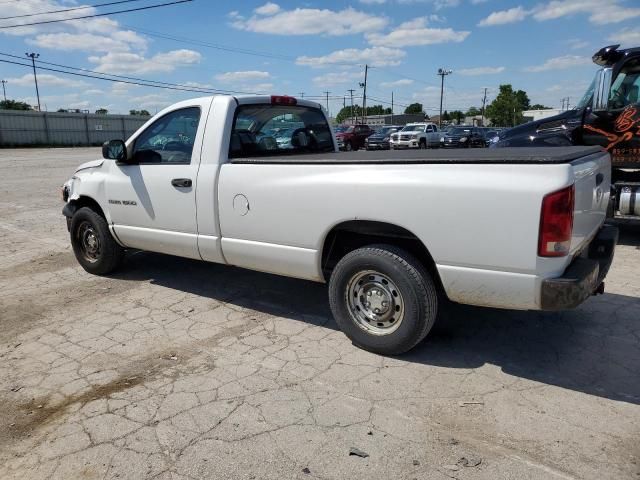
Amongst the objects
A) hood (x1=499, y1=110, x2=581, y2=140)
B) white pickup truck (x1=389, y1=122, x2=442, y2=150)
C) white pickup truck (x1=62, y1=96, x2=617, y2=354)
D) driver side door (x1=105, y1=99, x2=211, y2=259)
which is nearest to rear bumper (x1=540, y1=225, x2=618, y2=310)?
white pickup truck (x1=62, y1=96, x2=617, y2=354)

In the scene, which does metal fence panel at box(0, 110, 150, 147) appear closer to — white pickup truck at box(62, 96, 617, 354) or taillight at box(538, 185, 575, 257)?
white pickup truck at box(62, 96, 617, 354)

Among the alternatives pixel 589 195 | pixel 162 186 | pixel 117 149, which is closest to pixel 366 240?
pixel 589 195

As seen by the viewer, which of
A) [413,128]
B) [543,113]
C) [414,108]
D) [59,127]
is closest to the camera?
[413,128]

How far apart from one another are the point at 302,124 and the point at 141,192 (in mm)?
1808

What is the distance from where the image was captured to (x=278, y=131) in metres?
5.17

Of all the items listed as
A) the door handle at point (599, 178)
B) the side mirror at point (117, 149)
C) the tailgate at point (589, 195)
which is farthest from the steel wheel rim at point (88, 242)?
the door handle at point (599, 178)

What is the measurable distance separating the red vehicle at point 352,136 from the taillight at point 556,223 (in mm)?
31289

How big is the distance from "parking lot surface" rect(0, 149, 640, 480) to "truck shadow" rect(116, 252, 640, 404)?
0.06 ft

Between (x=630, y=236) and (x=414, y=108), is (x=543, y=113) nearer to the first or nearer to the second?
(x=630, y=236)

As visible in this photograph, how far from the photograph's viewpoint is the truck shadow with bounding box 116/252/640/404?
3.51 meters

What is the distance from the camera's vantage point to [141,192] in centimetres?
507

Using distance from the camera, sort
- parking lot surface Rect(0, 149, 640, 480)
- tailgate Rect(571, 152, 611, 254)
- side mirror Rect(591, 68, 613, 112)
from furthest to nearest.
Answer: side mirror Rect(591, 68, 613, 112)
tailgate Rect(571, 152, 611, 254)
parking lot surface Rect(0, 149, 640, 480)

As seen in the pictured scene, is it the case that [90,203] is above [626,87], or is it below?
below

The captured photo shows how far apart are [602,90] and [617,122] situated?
1.67ft
